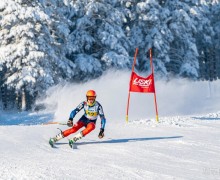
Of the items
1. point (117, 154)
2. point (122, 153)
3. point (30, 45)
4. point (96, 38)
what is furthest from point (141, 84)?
point (96, 38)

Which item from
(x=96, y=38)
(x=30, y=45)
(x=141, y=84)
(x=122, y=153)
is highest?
(x=96, y=38)

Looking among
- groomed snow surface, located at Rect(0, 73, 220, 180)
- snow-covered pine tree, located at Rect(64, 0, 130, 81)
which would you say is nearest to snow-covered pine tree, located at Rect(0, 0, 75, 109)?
snow-covered pine tree, located at Rect(64, 0, 130, 81)

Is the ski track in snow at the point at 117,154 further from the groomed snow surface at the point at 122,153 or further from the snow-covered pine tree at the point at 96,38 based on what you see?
the snow-covered pine tree at the point at 96,38

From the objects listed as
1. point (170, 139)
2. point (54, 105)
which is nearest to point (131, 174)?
point (170, 139)

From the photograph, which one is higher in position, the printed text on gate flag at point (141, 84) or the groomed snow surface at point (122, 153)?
the printed text on gate flag at point (141, 84)

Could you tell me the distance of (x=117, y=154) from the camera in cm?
925

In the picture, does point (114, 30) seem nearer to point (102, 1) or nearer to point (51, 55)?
point (102, 1)

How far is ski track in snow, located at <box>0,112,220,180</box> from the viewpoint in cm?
739

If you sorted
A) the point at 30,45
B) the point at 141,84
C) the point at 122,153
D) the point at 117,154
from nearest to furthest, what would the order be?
1. the point at 117,154
2. the point at 122,153
3. the point at 141,84
4. the point at 30,45

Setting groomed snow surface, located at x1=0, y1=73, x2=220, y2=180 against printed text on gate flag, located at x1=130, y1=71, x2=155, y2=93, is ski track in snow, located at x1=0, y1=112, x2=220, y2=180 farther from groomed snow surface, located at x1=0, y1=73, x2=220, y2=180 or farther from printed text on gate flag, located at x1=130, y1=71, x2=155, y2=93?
printed text on gate flag, located at x1=130, y1=71, x2=155, y2=93

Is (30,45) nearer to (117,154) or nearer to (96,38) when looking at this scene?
(96,38)

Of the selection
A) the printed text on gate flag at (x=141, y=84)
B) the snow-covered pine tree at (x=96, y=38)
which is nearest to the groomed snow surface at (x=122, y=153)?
the printed text on gate flag at (x=141, y=84)

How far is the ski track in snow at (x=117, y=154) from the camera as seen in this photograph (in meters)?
7.39

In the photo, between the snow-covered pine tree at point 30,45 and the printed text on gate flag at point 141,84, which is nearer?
the printed text on gate flag at point 141,84
